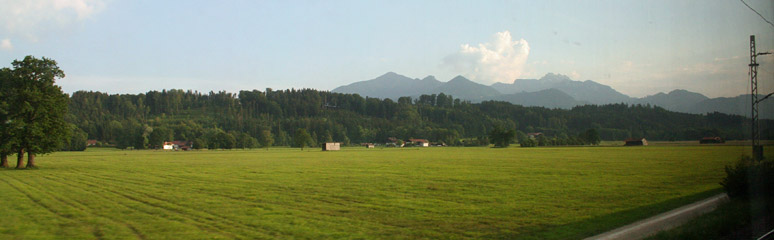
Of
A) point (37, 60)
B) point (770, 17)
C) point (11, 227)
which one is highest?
point (37, 60)

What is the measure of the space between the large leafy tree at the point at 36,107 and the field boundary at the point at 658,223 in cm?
3923

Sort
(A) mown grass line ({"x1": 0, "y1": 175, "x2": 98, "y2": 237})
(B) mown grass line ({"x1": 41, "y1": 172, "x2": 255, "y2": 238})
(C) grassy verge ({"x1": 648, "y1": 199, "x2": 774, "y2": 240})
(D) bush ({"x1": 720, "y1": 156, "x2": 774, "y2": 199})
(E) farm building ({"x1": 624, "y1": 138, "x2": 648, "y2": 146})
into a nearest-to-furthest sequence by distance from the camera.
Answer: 1. (C) grassy verge ({"x1": 648, "y1": 199, "x2": 774, "y2": 240})
2. (A) mown grass line ({"x1": 0, "y1": 175, "x2": 98, "y2": 237})
3. (B) mown grass line ({"x1": 41, "y1": 172, "x2": 255, "y2": 238})
4. (D) bush ({"x1": 720, "y1": 156, "x2": 774, "y2": 199})
5. (E) farm building ({"x1": 624, "y1": 138, "x2": 648, "y2": 146})

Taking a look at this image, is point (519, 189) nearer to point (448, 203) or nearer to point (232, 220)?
point (448, 203)

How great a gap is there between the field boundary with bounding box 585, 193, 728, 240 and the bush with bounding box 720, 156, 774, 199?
471mm

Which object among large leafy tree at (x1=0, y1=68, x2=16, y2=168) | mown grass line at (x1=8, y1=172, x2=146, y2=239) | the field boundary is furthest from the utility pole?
large leafy tree at (x1=0, y1=68, x2=16, y2=168)

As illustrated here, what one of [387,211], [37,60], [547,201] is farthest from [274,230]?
[37,60]

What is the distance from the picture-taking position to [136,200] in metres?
16.9

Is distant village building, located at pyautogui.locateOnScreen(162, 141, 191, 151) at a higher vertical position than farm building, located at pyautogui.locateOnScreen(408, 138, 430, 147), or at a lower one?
lower

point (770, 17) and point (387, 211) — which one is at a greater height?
point (770, 17)

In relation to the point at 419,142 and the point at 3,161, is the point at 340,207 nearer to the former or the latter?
the point at 3,161

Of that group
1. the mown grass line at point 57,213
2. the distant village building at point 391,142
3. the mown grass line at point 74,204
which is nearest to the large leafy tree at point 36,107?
the mown grass line at point 74,204

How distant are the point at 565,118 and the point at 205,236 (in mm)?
182680

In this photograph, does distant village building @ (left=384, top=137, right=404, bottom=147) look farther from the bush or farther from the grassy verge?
the grassy verge

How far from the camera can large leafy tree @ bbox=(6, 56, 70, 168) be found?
34.9 m
